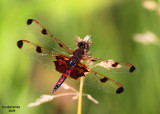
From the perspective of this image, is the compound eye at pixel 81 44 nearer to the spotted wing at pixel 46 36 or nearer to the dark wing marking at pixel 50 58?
the dark wing marking at pixel 50 58

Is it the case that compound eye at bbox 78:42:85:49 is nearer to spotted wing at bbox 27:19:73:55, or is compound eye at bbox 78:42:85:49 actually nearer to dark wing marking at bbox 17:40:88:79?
dark wing marking at bbox 17:40:88:79

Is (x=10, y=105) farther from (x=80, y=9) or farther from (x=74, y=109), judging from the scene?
(x=80, y=9)

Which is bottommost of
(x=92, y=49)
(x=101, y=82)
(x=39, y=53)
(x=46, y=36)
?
(x=101, y=82)

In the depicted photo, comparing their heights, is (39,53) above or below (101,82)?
above

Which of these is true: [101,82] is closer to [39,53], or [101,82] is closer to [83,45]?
Answer: [83,45]

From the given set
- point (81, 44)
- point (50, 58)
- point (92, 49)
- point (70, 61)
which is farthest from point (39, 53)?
point (92, 49)

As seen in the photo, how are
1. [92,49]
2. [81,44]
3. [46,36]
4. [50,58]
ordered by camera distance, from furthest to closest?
[92,49] → [46,36] → [50,58] → [81,44]

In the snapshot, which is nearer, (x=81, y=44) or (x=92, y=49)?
(x=81, y=44)

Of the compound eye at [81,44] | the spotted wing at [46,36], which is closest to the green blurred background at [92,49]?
the spotted wing at [46,36]

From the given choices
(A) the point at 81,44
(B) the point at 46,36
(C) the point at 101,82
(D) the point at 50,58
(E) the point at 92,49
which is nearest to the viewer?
(A) the point at 81,44
